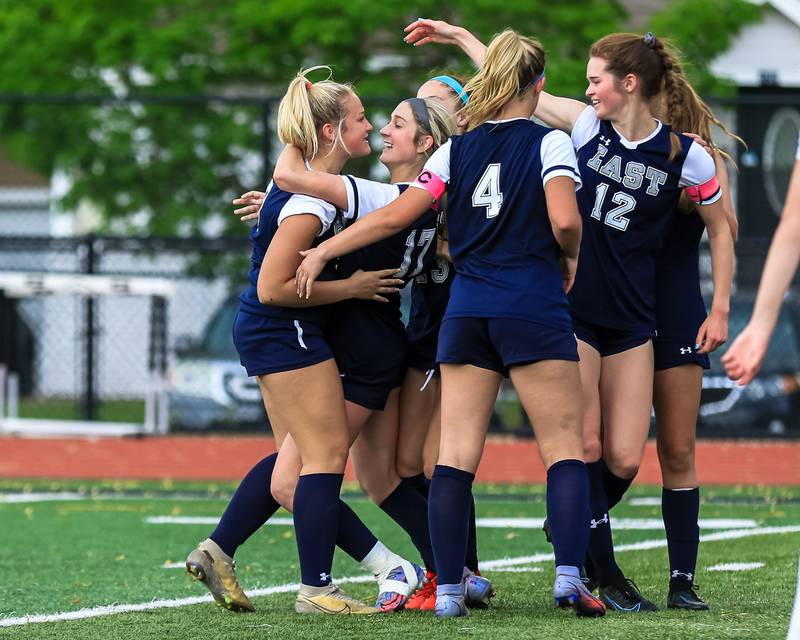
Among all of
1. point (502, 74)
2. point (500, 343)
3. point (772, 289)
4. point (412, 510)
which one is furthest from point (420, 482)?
point (772, 289)

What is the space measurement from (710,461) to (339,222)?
819 cm

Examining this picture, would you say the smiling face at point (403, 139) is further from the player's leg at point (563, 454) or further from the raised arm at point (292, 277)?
the player's leg at point (563, 454)

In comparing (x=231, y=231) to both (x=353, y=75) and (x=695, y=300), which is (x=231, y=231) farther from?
(x=695, y=300)

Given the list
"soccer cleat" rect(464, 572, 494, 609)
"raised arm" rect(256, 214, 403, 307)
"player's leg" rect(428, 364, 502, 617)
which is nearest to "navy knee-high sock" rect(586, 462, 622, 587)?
"soccer cleat" rect(464, 572, 494, 609)

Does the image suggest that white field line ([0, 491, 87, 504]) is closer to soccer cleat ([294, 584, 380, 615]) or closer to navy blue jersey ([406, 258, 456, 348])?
soccer cleat ([294, 584, 380, 615])

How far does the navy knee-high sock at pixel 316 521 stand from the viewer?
5.13 metres

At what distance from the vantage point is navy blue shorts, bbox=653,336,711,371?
5.31 metres

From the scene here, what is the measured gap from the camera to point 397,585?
530cm

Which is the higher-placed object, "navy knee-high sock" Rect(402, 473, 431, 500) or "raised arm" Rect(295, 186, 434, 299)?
"raised arm" Rect(295, 186, 434, 299)

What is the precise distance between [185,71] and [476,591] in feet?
40.5

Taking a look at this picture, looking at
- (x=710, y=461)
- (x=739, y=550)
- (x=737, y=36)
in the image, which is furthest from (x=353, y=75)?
(x=739, y=550)

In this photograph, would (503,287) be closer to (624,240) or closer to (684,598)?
(624,240)

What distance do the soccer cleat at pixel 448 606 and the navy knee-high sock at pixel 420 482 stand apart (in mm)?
672

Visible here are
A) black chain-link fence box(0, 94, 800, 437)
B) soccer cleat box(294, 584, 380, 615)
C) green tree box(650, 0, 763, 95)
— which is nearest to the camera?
soccer cleat box(294, 584, 380, 615)
